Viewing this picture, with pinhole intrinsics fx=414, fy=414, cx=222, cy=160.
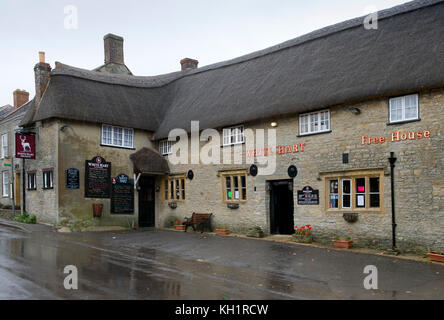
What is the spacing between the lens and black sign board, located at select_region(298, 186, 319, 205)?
1521cm

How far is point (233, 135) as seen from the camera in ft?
59.9

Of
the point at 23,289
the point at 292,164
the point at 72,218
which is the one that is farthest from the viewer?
the point at 72,218

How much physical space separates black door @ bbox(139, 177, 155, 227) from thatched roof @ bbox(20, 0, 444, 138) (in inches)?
107

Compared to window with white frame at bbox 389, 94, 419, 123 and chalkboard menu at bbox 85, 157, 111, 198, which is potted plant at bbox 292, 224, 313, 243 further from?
chalkboard menu at bbox 85, 157, 111, 198

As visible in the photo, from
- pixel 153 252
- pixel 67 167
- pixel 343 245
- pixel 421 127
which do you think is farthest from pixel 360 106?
pixel 67 167

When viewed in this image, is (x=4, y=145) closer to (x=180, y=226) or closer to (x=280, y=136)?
(x=180, y=226)

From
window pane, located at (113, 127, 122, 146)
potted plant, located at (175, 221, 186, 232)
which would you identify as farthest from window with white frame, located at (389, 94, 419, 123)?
window pane, located at (113, 127, 122, 146)

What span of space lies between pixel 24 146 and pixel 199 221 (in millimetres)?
→ 9248

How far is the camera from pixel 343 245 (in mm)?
13852

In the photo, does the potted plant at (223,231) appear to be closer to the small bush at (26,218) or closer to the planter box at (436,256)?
the planter box at (436,256)

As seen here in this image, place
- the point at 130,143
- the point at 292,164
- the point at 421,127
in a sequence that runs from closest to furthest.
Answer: the point at 421,127
the point at 292,164
the point at 130,143

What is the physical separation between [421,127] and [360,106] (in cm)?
218

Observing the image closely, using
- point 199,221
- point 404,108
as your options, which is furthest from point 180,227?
point 404,108
